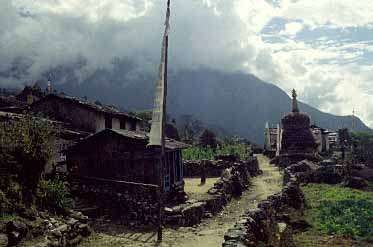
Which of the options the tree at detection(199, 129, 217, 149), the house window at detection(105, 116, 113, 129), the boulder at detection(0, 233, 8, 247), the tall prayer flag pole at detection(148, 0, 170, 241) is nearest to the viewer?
the boulder at detection(0, 233, 8, 247)

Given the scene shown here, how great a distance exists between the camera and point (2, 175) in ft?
47.0

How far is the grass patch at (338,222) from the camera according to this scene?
13.8m

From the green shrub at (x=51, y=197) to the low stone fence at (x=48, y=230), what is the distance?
488 mm

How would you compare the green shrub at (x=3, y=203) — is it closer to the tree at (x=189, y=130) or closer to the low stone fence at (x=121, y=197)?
the low stone fence at (x=121, y=197)

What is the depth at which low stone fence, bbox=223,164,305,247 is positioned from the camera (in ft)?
38.5

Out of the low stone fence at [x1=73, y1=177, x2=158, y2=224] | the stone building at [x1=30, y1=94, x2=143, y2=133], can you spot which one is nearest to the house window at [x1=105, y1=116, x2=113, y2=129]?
the stone building at [x1=30, y1=94, x2=143, y2=133]

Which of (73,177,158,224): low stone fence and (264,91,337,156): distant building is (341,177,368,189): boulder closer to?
(73,177,158,224): low stone fence

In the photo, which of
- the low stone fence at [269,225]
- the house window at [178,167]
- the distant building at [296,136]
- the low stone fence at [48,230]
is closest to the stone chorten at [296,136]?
the distant building at [296,136]

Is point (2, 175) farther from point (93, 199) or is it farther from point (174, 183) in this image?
point (174, 183)

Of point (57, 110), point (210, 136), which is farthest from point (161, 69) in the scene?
point (210, 136)

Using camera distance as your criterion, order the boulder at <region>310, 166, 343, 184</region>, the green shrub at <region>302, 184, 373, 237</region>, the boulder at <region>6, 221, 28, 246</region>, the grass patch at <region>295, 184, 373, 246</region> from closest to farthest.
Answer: the boulder at <region>6, 221, 28, 246</region> < the grass patch at <region>295, 184, 373, 246</region> < the green shrub at <region>302, 184, 373, 237</region> < the boulder at <region>310, 166, 343, 184</region>

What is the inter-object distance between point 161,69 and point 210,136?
144 ft

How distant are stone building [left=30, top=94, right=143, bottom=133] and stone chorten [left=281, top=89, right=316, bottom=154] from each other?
29.1 metres

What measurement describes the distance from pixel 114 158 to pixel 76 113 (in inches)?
302
